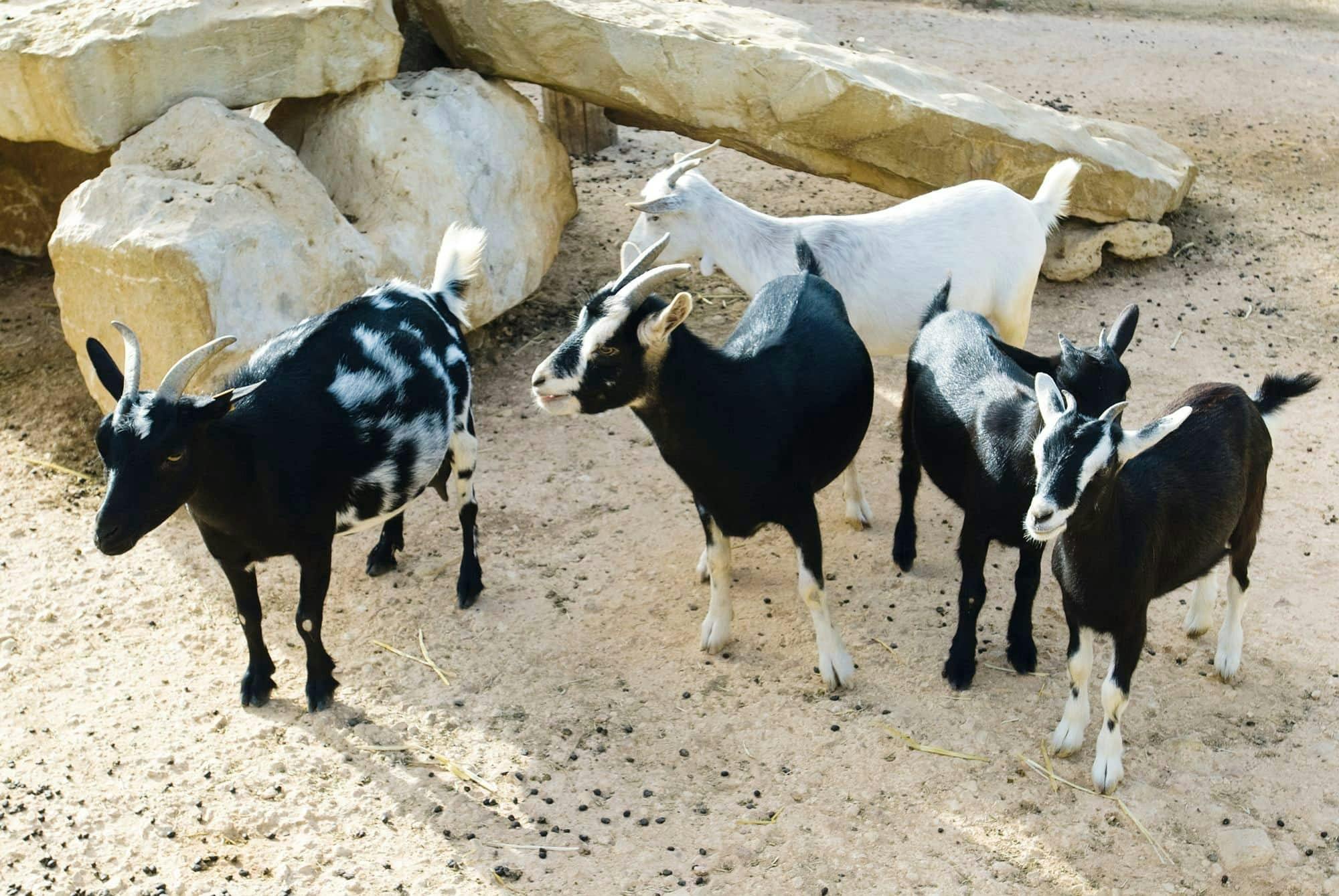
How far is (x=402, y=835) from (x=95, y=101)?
13.4ft

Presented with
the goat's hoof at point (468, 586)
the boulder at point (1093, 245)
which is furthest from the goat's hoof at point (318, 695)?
the boulder at point (1093, 245)

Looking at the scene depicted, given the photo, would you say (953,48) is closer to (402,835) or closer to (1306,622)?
(1306,622)

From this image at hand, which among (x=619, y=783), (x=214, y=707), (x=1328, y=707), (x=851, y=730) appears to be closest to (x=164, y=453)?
(x=214, y=707)

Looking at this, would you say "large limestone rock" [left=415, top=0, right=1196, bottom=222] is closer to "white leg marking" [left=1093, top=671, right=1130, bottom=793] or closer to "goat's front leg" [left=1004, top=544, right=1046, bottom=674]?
"goat's front leg" [left=1004, top=544, right=1046, bottom=674]

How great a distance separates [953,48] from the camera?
1209 centimetres

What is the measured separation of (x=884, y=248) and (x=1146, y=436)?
269 centimetres

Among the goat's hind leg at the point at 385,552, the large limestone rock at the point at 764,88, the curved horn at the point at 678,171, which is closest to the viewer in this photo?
the goat's hind leg at the point at 385,552

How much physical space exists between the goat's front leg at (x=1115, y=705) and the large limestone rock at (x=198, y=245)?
3884 millimetres

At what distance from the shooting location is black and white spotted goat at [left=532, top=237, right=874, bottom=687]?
4.63 metres

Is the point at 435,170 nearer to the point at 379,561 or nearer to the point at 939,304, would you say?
the point at 379,561

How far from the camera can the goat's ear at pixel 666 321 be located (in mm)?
4543

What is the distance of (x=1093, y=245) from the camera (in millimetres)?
8484

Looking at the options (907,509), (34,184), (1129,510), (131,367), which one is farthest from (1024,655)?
(34,184)

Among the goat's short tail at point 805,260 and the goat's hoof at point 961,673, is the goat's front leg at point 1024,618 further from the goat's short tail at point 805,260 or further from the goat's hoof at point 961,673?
the goat's short tail at point 805,260
